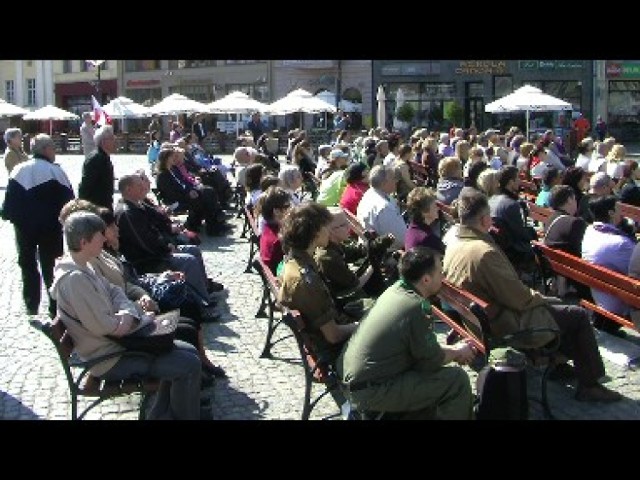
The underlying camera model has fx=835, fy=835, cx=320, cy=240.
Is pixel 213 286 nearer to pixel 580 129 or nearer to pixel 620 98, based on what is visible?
pixel 580 129

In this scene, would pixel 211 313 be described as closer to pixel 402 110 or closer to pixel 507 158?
pixel 507 158

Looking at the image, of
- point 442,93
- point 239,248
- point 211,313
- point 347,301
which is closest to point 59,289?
point 347,301

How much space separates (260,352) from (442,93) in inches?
1521

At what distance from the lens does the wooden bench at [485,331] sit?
544 centimetres

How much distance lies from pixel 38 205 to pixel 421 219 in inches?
145

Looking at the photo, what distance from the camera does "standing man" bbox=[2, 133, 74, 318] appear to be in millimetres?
8070

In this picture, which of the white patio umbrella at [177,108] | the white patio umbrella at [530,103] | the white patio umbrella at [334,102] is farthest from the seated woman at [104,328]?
the white patio umbrella at [334,102]

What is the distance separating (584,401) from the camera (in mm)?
5855

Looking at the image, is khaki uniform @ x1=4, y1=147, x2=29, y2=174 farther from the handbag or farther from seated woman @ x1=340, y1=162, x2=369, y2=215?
the handbag

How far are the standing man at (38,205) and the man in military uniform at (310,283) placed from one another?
336cm

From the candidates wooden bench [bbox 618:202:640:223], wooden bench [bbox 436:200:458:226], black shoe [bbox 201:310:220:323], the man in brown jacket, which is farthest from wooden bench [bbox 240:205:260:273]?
wooden bench [bbox 618:202:640:223]

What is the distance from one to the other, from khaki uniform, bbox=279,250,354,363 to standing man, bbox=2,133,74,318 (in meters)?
3.61

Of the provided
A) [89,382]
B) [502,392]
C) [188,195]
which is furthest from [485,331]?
[188,195]
